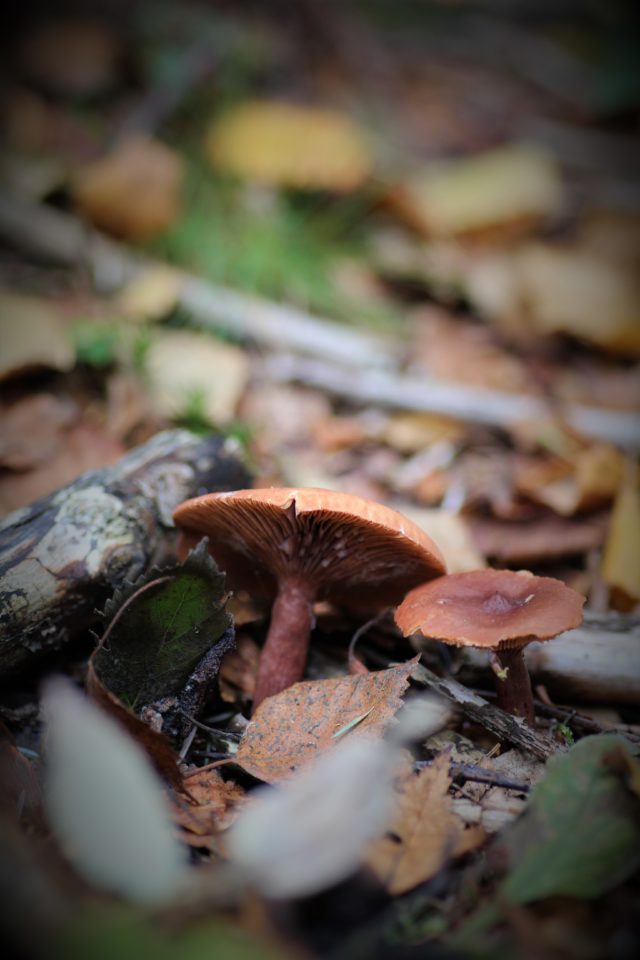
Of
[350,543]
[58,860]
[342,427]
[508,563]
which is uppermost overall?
[58,860]

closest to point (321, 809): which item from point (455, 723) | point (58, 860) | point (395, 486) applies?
point (58, 860)

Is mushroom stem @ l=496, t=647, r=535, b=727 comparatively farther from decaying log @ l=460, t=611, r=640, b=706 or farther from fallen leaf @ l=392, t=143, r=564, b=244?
fallen leaf @ l=392, t=143, r=564, b=244

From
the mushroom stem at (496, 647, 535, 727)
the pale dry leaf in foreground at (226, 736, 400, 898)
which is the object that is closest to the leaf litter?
the pale dry leaf in foreground at (226, 736, 400, 898)

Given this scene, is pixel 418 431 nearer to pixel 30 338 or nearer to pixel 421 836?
pixel 30 338

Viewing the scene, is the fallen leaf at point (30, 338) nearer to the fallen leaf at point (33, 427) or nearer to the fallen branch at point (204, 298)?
the fallen leaf at point (33, 427)

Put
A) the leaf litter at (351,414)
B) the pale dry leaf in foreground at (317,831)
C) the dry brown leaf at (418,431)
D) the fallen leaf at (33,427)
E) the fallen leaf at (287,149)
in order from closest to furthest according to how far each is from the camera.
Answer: the pale dry leaf in foreground at (317,831)
the leaf litter at (351,414)
the fallen leaf at (33,427)
the dry brown leaf at (418,431)
the fallen leaf at (287,149)

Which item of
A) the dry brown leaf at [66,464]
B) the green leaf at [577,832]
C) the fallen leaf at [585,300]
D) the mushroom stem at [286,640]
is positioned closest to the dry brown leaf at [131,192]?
the dry brown leaf at [66,464]

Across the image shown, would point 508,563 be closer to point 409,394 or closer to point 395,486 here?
point 395,486
